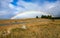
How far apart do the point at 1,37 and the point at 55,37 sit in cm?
585

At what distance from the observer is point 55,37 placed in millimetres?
13867

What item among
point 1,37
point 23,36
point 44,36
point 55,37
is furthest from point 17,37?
point 55,37

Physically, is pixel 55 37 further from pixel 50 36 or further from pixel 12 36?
pixel 12 36

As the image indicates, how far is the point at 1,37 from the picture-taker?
14039mm

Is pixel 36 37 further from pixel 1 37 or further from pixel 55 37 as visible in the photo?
pixel 1 37

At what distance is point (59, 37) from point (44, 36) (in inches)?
64.1

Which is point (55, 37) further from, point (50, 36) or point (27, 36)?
point (27, 36)

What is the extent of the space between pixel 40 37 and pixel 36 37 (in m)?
0.47

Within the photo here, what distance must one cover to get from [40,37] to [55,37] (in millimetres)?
1631

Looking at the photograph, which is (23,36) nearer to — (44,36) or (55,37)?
(44,36)

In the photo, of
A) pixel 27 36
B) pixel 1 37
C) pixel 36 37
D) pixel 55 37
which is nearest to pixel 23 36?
pixel 27 36

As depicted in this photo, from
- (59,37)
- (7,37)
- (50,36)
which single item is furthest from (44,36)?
(7,37)

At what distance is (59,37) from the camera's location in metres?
13.7

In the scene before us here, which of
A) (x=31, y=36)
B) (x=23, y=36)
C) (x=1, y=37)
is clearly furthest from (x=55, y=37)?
(x=1, y=37)
